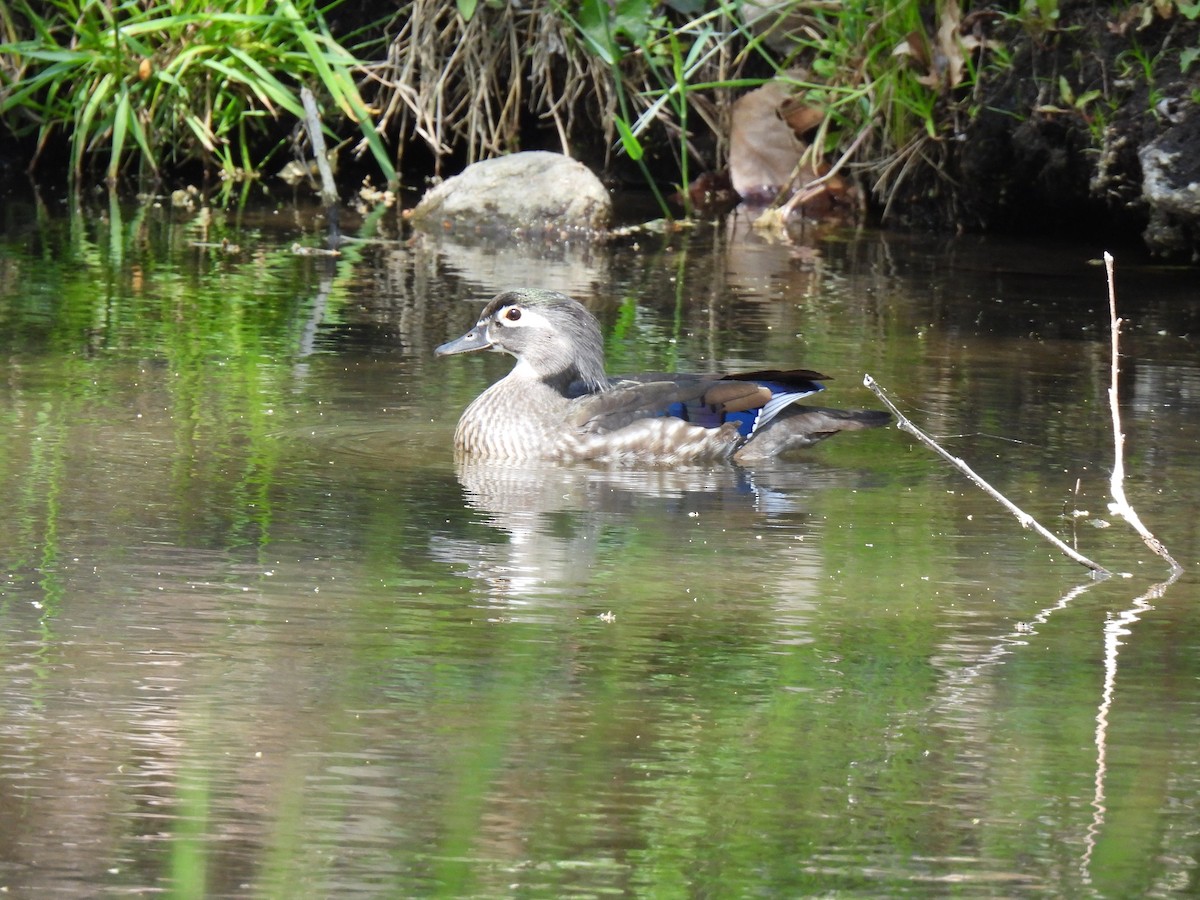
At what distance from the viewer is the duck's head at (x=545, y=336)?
7.29 meters

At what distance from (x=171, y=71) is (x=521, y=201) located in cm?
237

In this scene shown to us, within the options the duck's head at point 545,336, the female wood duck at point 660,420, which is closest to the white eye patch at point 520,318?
the duck's head at point 545,336

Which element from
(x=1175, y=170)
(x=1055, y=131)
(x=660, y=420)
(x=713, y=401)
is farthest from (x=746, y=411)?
(x=1055, y=131)

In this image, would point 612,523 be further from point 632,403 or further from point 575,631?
point 575,631

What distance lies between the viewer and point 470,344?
294 inches

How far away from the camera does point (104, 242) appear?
11164mm

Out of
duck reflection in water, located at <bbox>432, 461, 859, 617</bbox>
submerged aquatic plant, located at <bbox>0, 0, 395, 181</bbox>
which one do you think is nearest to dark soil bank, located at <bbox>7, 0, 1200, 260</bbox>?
submerged aquatic plant, located at <bbox>0, 0, 395, 181</bbox>

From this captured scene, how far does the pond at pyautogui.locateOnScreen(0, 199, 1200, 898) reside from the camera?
3.47 metres

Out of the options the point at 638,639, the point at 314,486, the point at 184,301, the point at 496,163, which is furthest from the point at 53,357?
A: the point at 496,163

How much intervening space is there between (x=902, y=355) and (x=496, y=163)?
479 centimetres

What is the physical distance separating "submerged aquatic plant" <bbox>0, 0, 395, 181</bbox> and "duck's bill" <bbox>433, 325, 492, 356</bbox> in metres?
5.05

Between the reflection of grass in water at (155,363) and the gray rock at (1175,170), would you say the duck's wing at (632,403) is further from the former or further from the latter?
the gray rock at (1175,170)

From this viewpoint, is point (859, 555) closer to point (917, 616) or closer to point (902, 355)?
point (917, 616)

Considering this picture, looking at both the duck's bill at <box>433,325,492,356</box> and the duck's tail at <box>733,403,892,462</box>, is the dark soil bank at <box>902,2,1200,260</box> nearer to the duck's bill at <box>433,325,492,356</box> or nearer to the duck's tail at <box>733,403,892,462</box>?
the duck's tail at <box>733,403,892,462</box>
